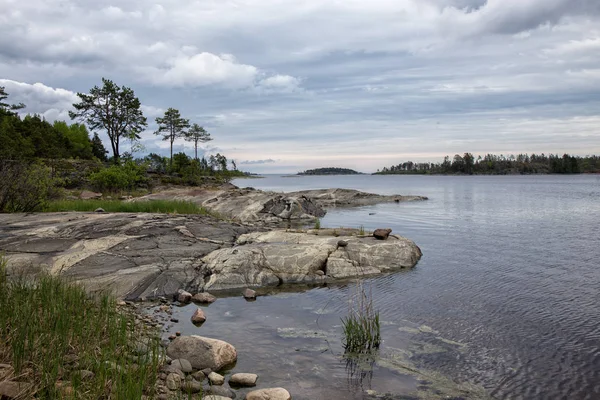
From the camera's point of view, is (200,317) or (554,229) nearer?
(200,317)

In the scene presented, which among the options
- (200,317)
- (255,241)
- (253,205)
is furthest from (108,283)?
(253,205)

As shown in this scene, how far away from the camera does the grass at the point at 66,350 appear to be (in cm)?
543

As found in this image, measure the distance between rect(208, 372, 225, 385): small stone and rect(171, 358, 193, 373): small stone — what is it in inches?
18.9

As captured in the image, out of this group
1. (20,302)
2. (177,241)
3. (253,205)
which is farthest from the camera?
(253,205)

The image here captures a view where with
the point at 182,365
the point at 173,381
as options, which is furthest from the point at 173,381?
the point at 182,365

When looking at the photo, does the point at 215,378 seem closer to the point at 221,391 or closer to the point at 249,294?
the point at 221,391

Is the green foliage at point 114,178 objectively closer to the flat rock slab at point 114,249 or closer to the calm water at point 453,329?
the flat rock slab at point 114,249

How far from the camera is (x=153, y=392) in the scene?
615 centimetres

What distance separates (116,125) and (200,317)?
215ft

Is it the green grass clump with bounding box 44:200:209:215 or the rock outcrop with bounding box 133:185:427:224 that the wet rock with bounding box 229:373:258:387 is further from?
the rock outcrop with bounding box 133:185:427:224

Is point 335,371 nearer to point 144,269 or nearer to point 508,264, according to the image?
point 144,269

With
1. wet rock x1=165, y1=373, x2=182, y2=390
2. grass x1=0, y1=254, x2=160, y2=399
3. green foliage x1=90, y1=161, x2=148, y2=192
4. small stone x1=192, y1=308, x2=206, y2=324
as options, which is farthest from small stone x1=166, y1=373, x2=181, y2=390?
green foliage x1=90, y1=161, x2=148, y2=192

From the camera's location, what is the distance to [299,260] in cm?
1588

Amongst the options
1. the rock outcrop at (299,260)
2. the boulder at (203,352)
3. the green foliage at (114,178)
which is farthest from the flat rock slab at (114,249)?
the green foliage at (114,178)
